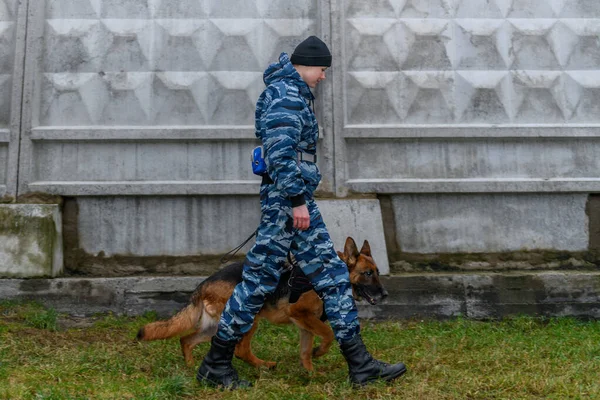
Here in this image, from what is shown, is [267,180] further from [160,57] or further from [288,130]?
[160,57]

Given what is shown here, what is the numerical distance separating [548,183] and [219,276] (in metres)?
4.10

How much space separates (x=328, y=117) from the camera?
21.5ft

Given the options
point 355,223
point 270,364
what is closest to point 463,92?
point 355,223

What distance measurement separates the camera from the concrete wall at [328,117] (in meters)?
6.38

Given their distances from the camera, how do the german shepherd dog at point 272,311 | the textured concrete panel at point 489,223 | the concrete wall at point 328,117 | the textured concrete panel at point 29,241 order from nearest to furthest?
the german shepherd dog at point 272,311, the textured concrete panel at point 29,241, the concrete wall at point 328,117, the textured concrete panel at point 489,223

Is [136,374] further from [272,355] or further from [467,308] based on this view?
[467,308]

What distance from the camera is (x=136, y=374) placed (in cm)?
425

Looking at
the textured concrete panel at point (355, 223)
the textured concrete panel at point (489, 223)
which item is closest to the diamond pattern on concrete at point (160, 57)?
the textured concrete panel at point (355, 223)

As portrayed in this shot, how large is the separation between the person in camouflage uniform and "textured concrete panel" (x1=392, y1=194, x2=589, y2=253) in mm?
2723

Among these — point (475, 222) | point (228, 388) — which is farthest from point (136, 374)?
point (475, 222)

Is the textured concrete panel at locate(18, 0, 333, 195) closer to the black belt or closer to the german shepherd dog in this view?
the german shepherd dog

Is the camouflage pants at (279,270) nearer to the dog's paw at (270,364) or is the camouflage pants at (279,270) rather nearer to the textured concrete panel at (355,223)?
the dog's paw at (270,364)

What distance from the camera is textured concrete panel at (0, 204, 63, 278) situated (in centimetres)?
593

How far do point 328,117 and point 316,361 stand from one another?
2.95 metres
